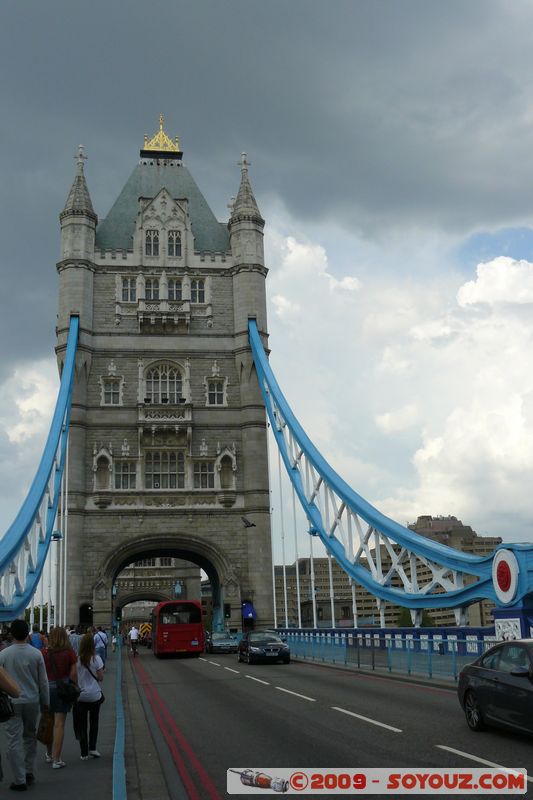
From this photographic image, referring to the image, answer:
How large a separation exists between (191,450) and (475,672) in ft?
116

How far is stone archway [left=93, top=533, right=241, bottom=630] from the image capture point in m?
42.7

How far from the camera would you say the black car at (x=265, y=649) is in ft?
93.2

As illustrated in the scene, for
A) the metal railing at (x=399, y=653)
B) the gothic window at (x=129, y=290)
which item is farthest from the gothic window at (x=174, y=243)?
the metal railing at (x=399, y=653)

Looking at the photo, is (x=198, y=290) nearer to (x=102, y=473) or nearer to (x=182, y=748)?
(x=102, y=473)

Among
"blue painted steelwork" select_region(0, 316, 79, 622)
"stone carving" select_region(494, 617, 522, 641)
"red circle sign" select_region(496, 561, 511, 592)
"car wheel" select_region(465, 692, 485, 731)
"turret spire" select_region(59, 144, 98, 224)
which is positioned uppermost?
"turret spire" select_region(59, 144, 98, 224)

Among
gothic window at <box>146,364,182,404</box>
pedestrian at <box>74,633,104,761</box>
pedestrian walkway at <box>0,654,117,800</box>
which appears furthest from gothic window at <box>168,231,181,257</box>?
pedestrian at <box>74,633,104,761</box>

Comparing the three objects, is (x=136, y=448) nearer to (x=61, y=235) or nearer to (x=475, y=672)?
(x=61, y=235)

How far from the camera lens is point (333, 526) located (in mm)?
38438

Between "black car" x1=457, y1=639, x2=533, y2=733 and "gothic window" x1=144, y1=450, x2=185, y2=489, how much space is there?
34782 millimetres

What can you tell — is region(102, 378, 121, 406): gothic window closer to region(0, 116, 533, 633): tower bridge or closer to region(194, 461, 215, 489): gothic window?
region(0, 116, 533, 633): tower bridge

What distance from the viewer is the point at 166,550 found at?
4688 cm

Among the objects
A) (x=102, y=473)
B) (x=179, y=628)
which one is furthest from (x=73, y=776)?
(x=102, y=473)

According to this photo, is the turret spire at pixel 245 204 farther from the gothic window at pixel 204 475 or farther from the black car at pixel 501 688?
the black car at pixel 501 688

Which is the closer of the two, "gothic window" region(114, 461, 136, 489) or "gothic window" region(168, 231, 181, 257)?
"gothic window" region(114, 461, 136, 489)
